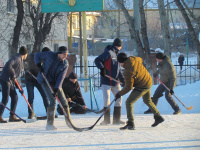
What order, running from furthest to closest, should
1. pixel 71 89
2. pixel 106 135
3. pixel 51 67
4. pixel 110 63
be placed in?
pixel 71 89, pixel 110 63, pixel 51 67, pixel 106 135

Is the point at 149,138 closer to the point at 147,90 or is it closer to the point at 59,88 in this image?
the point at 147,90

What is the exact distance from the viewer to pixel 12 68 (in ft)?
24.8

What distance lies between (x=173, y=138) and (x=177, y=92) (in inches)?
201

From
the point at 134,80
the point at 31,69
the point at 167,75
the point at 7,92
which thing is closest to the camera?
the point at 134,80

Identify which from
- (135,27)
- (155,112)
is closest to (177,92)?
(135,27)

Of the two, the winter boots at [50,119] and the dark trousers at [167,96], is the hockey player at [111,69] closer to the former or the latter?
the winter boots at [50,119]

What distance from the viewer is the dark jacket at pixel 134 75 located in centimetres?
629

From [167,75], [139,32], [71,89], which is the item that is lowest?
[71,89]

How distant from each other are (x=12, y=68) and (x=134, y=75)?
265 centimetres

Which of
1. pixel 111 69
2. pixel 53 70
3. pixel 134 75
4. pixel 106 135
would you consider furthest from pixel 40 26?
pixel 106 135

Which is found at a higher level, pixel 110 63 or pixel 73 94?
pixel 110 63

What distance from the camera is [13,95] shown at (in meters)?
7.91

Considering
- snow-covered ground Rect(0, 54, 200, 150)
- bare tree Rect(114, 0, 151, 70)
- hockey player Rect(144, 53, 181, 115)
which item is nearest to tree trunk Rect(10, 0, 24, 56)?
bare tree Rect(114, 0, 151, 70)

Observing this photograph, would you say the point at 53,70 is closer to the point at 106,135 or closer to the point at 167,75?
the point at 106,135
